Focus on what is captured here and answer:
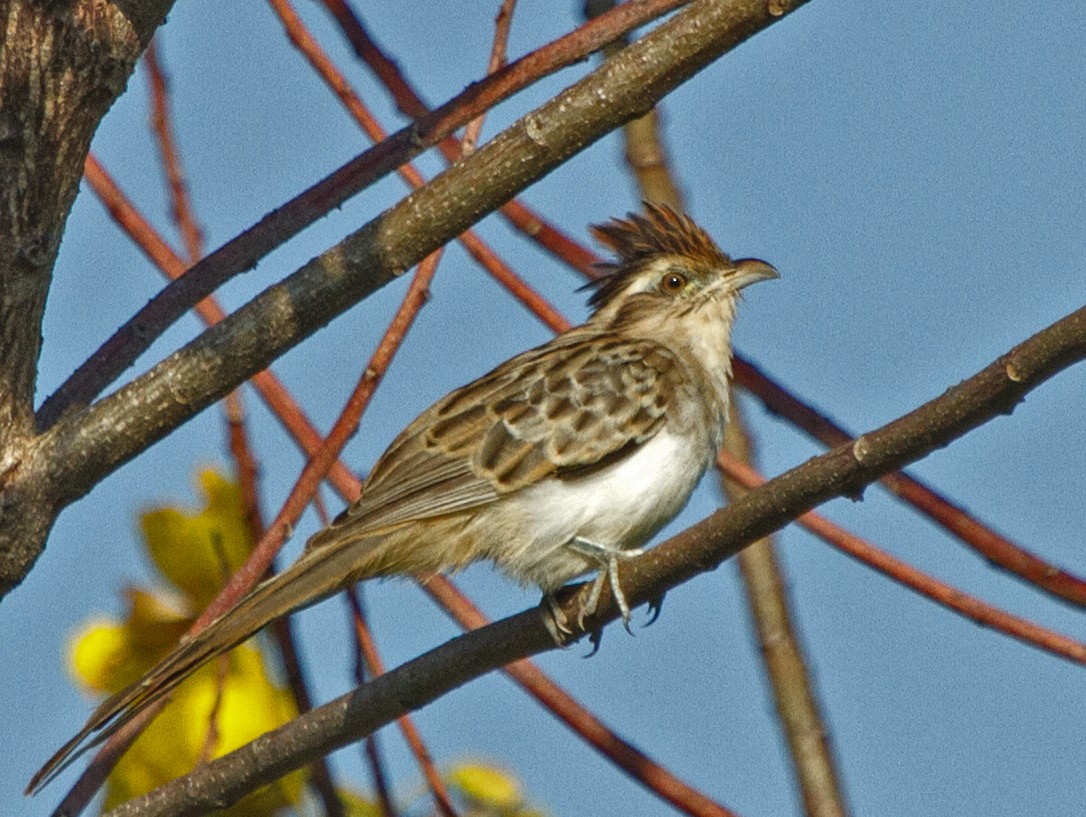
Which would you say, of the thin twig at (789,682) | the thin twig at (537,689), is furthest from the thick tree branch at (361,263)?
the thin twig at (789,682)

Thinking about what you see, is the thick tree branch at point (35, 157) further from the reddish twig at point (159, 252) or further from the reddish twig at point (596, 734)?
the reddish twig at point (596, 734)

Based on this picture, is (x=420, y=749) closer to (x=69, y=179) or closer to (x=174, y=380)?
(x=174, y=380)

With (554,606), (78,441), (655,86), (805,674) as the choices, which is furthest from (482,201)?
(805,674)

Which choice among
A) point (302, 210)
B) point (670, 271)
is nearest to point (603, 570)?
point (302, 210)

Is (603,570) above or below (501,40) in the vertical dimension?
below

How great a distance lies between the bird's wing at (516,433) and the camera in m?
5.11

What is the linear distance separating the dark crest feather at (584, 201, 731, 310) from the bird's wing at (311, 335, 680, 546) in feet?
1.93

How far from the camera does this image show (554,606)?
4289 millimetres

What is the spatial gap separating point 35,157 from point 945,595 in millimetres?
2266

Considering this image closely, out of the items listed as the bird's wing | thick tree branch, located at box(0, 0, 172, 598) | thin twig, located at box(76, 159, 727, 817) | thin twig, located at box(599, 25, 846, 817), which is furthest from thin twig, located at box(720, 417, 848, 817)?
thick tree branch, located at box(0, 0, 172, 598)

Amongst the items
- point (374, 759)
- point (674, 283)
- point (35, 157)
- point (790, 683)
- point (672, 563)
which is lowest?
point (374, 759)

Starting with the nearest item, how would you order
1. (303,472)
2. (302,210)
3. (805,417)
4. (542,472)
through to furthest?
(302,210), (303,472), (805,417), (542,472)

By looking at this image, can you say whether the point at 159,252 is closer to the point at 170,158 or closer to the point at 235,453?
the point at 170,158

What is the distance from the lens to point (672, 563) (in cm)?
342
